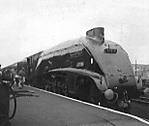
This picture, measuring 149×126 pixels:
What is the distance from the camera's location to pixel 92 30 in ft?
42.0

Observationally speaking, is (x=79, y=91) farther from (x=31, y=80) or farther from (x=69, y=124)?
(x=31, y=80)

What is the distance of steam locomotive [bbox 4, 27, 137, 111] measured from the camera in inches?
426

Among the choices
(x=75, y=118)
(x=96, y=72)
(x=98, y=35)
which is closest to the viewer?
(x=75, y=118)

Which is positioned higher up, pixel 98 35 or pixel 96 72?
pixel 98 35

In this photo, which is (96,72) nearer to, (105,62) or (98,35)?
(105,62)

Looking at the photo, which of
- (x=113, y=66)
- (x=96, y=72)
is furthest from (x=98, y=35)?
(x=96, y=72)

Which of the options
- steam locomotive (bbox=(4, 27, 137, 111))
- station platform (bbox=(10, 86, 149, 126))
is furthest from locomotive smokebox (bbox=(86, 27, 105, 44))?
station platform (bbox=(10, 86, 149, 126))

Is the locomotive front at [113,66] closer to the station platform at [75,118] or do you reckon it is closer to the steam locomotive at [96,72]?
the steam locomotive at [96,72]

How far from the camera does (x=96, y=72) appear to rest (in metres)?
11.5

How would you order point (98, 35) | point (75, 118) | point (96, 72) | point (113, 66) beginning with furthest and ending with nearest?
1. point (98, 35)
2. point (113, 66)
3. point (96, 72)
4. point (75, 118)

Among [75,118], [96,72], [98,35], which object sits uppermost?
[98,35]

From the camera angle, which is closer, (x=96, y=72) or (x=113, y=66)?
(x=96, y=72)

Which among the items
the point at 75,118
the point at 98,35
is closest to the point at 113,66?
the point at 98,35

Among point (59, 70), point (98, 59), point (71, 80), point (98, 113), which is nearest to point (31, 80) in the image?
point (59, 70)
